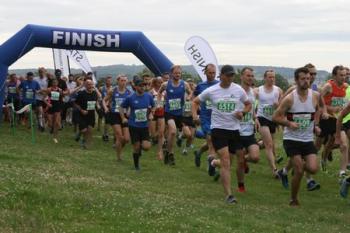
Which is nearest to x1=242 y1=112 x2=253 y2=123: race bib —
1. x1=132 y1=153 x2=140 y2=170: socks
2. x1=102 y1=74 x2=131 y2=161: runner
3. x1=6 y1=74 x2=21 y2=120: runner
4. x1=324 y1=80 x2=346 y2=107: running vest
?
x1=324 y1=80 x2=346 y2=107: running vest

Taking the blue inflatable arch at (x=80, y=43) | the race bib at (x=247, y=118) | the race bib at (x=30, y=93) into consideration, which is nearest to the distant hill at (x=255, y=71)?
the race bib at (x=247, y=118)

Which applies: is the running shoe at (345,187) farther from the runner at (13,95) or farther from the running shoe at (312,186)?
the runner at (13,95)

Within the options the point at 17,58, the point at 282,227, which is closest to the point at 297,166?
the point at 282,227

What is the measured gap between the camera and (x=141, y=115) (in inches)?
489

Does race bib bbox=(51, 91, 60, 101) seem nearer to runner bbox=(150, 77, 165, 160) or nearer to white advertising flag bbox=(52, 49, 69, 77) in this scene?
runner bbox=(150, 77, 165, 160)

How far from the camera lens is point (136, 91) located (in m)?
12.6

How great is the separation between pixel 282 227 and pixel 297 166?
137 centimetres

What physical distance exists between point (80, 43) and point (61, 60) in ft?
26.2

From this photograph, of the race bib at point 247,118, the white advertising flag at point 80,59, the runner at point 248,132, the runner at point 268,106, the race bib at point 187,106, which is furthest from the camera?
the white advertising flag at point 80,59

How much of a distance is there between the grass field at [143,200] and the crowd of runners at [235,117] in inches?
14.1

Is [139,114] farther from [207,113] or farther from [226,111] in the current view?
[226,111]

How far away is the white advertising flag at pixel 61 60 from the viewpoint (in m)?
26.7

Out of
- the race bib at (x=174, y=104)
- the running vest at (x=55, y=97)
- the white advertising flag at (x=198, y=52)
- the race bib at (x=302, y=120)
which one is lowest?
the running vest at (x=55, y=97)

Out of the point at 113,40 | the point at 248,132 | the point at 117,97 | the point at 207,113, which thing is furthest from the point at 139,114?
the point at 113,40
